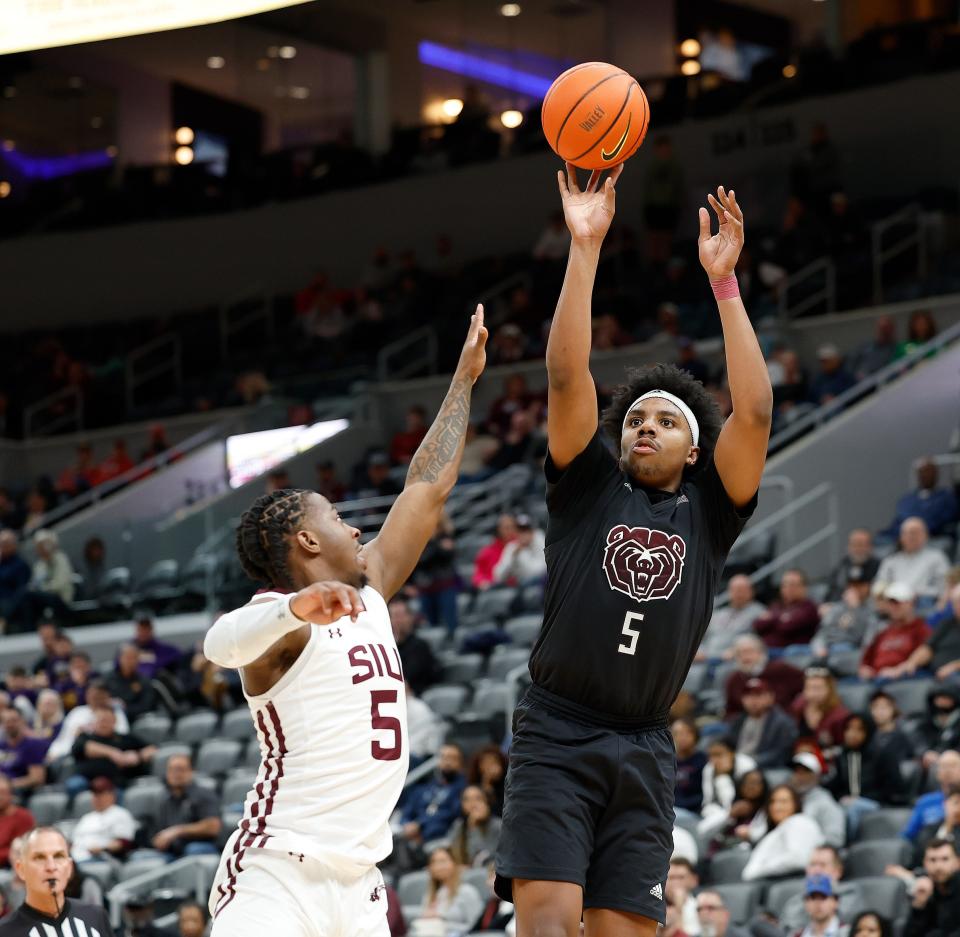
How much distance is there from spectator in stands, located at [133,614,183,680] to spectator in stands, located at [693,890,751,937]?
24.6ft

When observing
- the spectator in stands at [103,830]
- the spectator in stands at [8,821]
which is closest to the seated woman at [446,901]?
the spectator in stands at [103,830]

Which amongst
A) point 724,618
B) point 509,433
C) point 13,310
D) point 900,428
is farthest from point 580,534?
point 13,310

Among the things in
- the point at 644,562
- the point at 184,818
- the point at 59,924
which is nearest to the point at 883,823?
the point at 184,818

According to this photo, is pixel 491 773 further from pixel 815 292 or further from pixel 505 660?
pixel 815 292

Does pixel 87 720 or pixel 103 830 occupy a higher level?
pixel 87 720

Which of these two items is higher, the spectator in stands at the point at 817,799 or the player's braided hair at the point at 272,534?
the player's braided hair at the point at 272,534

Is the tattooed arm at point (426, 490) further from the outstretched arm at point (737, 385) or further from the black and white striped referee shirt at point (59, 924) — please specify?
the black and white striped referee shirt at point (59, 924)

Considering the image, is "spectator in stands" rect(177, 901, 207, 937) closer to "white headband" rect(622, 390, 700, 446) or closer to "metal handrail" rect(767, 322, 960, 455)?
"white headband" rect(622, 390, 700, 446)

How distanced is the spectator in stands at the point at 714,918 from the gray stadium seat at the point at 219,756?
5400mm

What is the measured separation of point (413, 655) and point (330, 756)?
30.8ft

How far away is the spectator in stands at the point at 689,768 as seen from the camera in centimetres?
1159

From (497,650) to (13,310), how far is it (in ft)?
50.8

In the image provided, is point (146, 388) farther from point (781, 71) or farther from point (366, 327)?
point (781, 71)

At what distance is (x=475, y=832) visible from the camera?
1166 centimetres
